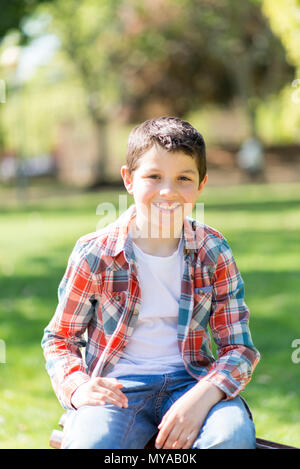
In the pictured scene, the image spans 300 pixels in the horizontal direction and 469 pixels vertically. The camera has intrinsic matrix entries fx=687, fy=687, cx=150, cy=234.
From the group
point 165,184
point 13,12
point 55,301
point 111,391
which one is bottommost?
point 55,301

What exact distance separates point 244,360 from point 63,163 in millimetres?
26524

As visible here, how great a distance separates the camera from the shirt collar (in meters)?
2.25

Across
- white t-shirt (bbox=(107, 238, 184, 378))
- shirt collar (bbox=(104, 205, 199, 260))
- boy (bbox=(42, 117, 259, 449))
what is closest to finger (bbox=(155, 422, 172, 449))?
boy (bbox=(42, 117, 259, 449))

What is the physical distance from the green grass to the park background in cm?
2

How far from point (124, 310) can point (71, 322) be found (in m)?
0.18

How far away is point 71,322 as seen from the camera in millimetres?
2227

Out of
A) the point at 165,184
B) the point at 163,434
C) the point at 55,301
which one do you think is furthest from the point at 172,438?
the point at 55,301

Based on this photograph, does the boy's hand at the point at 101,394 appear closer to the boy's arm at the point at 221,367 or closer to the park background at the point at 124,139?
the boy's arm at the point at 221,367

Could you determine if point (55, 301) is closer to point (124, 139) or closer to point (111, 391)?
point (111, 391)

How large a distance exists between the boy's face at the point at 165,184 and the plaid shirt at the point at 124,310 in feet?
0.40

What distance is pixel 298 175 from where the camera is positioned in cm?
2445

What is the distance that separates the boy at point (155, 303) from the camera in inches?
84.9

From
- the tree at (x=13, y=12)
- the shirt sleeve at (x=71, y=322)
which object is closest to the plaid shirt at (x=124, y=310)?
the shirt sleeve at (x=71, y=322)
